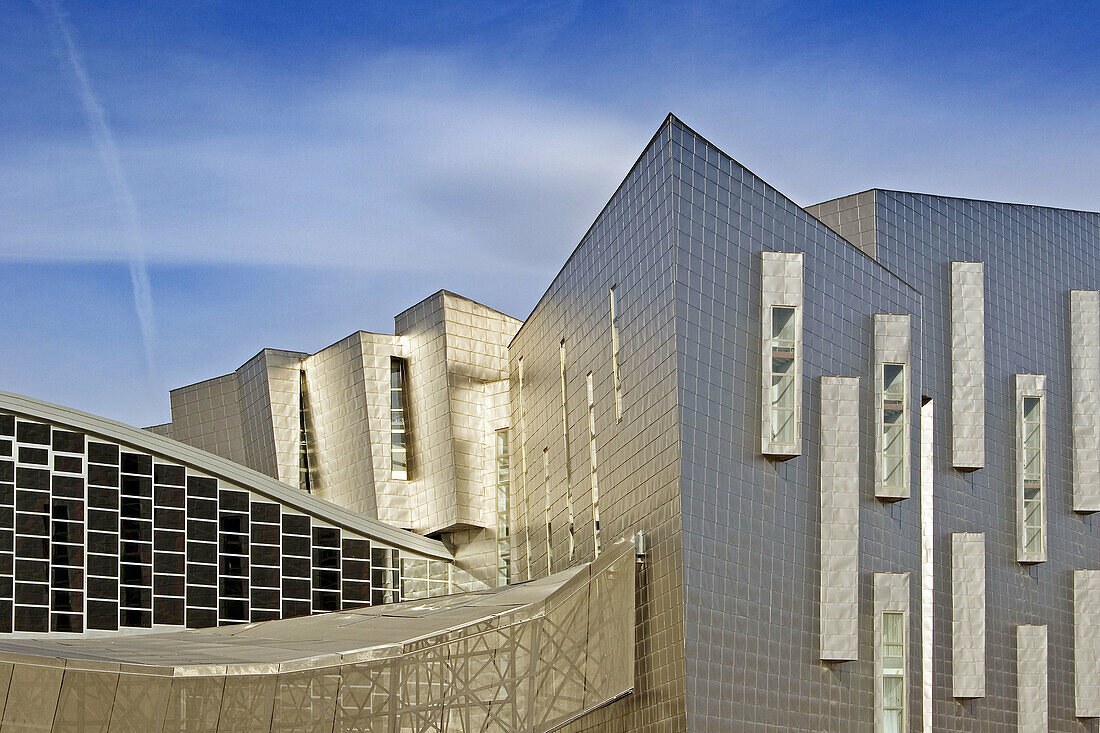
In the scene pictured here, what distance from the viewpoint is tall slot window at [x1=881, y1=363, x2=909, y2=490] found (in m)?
26.4

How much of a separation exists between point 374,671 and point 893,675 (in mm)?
10015

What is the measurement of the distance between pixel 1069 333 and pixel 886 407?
26.3 feet

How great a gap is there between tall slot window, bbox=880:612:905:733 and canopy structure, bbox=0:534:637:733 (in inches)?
185

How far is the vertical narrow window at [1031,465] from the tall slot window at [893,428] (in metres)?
5.30

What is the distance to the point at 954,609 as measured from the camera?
2873 cm

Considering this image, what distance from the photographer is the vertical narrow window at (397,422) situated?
40375mm

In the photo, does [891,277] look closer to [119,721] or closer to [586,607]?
[586,607]

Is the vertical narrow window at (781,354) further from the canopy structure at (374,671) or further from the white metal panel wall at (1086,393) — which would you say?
the white metal panel wall at (1086,393)

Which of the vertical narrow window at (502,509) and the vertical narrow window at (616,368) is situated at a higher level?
the vertical narrow window at (616,368)

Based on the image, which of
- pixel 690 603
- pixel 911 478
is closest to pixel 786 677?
pixel 690 603

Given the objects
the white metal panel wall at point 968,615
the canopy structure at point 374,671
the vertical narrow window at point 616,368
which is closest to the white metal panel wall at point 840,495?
the canopy structure at point 374,671

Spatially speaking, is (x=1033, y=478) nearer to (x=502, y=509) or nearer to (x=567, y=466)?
(x=567, y=466)

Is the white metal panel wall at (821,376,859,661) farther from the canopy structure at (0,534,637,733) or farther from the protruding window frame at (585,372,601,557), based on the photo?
the protruding window frame at (585,372,601,557)

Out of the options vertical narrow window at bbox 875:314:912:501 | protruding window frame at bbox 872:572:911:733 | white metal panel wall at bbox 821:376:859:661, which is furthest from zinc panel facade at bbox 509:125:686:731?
vertical narrow window at bbox 875:314:912:501
